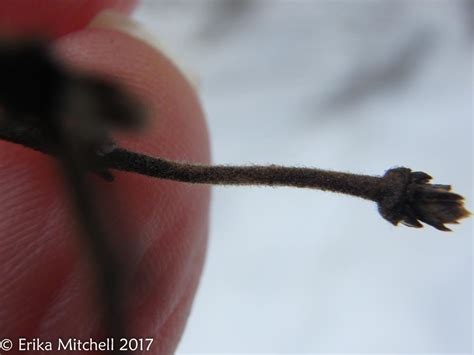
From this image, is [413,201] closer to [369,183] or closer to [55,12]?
[369,183]

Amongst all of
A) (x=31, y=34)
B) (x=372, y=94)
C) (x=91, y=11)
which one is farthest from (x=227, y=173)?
(x=372, y=94)

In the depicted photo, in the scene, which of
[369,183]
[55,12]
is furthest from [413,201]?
[55,12]

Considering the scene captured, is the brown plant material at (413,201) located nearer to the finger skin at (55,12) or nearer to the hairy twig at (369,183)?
the hairy twig at (369,183)

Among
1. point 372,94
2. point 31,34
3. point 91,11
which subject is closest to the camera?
point 31,34

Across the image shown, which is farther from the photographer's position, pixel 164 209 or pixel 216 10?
pixel 216 10

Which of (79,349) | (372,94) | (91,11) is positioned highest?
(372,94)

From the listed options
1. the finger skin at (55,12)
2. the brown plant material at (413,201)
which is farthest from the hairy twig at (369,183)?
the finger skin at (55,12)

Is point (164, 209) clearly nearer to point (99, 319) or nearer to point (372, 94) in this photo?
point (99, 319)

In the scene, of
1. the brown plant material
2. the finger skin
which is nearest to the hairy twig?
the brown plant material
